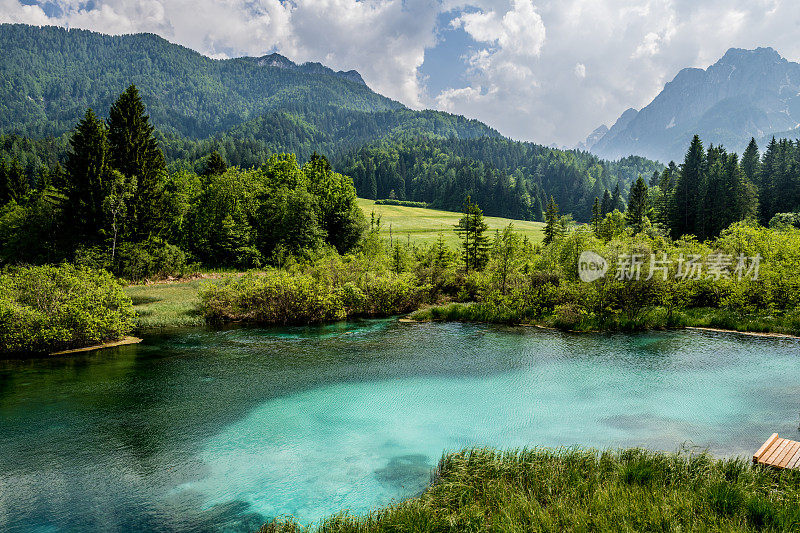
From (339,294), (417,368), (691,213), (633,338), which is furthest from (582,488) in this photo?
(691,213)

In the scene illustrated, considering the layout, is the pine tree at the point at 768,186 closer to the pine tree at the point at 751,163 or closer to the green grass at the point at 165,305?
the pine tree at the point at 751,163

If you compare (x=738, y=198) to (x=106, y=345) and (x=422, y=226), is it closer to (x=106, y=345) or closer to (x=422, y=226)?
(x=422, y=226)

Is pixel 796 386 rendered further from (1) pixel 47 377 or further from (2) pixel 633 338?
(1) pixel 47 377

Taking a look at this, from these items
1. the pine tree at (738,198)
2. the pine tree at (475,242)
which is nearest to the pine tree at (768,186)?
the pine tree at (738,198)

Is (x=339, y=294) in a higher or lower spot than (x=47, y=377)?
higher

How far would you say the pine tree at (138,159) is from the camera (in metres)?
50.5

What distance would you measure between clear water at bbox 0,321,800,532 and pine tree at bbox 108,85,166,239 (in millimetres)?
28173

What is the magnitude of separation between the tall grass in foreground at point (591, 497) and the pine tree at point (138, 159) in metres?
50.7

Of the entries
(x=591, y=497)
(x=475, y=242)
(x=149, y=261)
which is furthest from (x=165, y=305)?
(x=591, y=497)

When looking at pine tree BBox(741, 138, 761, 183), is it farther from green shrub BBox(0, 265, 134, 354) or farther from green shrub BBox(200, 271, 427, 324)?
green shrub BBox(0, 265, 134, 354)

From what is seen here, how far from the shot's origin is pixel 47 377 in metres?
21.4

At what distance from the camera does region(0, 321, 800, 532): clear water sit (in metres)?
12.3

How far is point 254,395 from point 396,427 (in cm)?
714

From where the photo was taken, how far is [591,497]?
10328mm
